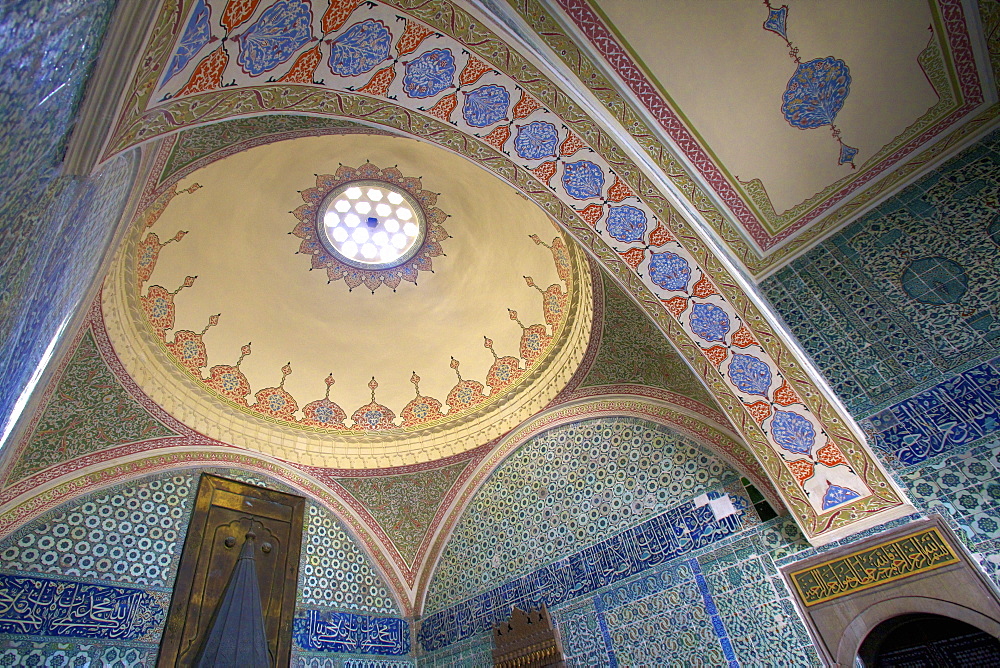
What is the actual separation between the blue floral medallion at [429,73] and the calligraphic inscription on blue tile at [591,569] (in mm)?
3555

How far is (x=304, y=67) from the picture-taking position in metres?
2.82

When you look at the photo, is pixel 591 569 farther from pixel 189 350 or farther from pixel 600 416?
pixel 189 350

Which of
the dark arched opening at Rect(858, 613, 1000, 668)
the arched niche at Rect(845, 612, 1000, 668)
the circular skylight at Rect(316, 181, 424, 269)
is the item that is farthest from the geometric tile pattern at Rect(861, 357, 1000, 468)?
the circular skylight at Rect(316, 181, 424, 269)

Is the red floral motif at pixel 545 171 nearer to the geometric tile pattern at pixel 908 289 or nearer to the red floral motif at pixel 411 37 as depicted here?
the red floral motif at pixel 411 37

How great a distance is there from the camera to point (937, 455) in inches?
113

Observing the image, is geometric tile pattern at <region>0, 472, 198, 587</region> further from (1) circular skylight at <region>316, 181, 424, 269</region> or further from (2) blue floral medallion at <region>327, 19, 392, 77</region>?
(2) blue floral medallion at <region>327, 19, 392, 77</region>

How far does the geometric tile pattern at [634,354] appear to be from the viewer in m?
4.57

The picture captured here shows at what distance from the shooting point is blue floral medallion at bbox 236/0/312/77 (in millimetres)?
2479

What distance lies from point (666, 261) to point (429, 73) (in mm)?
1879

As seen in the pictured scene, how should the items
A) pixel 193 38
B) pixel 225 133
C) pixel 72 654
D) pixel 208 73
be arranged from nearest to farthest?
pixel 193 38
pixel 208 73
pixel 225 133
pixel 72 654

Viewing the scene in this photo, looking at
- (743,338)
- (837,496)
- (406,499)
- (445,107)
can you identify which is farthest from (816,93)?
(406,499)

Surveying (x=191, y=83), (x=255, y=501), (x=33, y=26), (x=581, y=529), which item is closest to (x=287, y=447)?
(x=255, y=501)

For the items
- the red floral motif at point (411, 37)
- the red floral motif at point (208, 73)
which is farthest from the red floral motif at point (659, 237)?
the red floral motif at point (208, 73)

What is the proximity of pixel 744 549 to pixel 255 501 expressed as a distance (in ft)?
14.6
